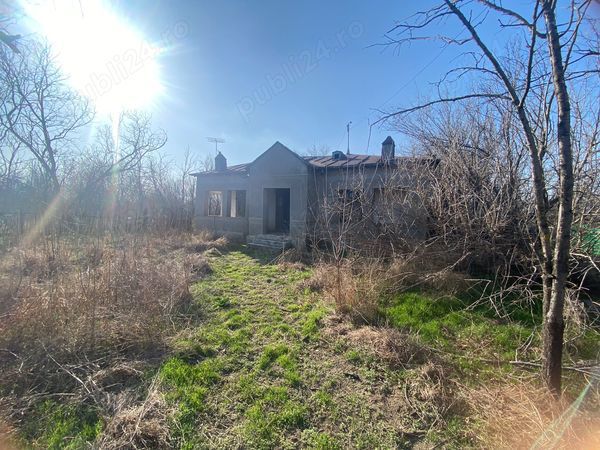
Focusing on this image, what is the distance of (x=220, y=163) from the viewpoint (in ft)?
52.5

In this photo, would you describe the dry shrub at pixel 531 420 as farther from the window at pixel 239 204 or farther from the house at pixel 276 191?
the window at pixel 239 204

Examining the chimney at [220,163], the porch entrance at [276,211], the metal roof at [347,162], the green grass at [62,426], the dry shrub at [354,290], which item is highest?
the chimney at [220,163]

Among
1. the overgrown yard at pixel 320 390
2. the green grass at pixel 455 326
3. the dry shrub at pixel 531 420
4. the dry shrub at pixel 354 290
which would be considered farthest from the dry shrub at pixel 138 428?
the green grass at pixel 455 326

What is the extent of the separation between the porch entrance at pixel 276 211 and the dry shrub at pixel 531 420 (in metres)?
11.7

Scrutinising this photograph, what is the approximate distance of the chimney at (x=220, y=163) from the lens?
15875 mm

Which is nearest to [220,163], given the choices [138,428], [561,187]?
[138,428]

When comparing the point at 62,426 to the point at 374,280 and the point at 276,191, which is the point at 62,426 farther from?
the point at 276,191

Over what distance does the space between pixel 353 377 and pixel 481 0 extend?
450cm

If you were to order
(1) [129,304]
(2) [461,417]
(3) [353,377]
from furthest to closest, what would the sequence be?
(1) [129,304] < (3) [353,377] < (2) [461,417]

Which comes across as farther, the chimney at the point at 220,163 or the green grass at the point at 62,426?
the chimney at the point at 220,163

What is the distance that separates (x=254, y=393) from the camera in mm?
3143

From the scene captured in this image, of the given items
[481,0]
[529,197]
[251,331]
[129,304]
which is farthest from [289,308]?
[529,197]

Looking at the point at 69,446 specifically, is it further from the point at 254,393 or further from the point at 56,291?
the point at 56,291

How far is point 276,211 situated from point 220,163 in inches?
185
